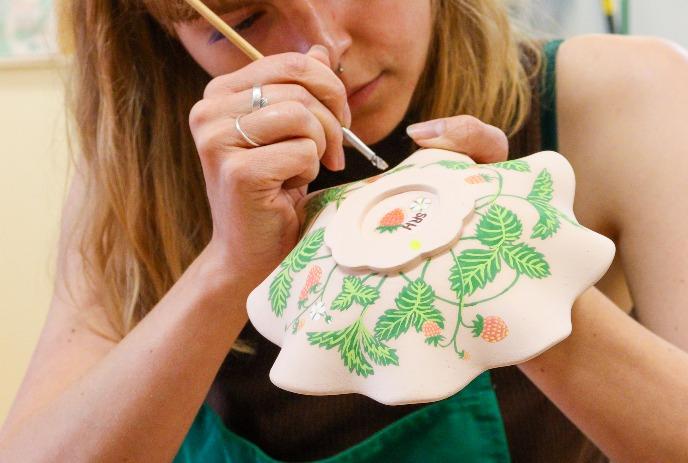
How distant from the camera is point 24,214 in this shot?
1607 millimetres

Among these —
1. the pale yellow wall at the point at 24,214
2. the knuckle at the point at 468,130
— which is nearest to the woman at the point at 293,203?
the knuckle at the point at 468,130

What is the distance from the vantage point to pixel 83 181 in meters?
0.96

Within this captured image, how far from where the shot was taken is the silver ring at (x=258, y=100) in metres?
0.55

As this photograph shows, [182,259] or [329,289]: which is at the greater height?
[329,289]

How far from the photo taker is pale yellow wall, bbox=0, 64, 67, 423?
1.56 meters

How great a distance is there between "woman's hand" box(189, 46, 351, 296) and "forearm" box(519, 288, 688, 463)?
0.23 m

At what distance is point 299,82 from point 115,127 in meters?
0.39

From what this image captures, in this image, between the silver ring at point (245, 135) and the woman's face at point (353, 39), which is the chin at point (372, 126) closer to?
the woman's face at point (353, 39)

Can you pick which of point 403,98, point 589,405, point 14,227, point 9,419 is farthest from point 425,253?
point 14,227

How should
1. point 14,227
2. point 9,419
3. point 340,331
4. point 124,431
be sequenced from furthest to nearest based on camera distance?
point 14,227
point 9,419
point 124,431
point 340,331

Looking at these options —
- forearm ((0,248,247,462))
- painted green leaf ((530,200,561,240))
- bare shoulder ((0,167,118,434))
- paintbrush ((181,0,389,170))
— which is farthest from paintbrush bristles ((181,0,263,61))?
bare shoulder ((0,167,118,434))

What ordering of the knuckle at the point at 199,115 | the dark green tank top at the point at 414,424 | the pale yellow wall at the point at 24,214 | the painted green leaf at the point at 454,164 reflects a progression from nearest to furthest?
the painted green leaf at the point at 454,164 → the knuckle at the point at 199,115 → the dark green tank top at the point at 414,424 → the pale yellow wall at the point at 24,214

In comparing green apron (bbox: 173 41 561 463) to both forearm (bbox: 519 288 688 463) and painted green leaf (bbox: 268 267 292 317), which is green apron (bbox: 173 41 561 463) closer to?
forearm (bbox: 519 288 688 463)

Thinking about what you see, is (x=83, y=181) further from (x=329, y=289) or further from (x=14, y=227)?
(x=14, y=227)
